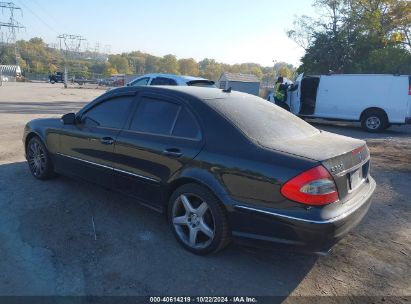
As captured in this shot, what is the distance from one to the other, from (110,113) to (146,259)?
74.0 inches

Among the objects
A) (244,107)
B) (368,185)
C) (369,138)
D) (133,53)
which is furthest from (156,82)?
(133,53)

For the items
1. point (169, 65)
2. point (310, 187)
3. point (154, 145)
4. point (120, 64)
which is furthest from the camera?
point (120, 64)

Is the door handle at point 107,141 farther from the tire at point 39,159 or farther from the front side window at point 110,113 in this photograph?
the tire at point 39,159

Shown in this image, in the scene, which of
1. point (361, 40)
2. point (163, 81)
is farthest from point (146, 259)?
point (361, 40)

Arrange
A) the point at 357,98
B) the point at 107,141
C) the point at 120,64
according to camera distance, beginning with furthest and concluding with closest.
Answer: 1. the point at 120,64
2. the point at 357,98
3. the point at 107,141

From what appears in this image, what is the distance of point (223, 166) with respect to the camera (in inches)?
123

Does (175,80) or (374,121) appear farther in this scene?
(374,121)

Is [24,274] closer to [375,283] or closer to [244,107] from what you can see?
[244,107]

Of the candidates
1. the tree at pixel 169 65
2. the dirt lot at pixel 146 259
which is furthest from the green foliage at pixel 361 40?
the tree at pixel 169 65

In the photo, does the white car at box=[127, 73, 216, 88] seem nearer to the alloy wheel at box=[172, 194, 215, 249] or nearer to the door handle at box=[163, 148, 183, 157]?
the door handle at box=[163, 148, 183, 157]

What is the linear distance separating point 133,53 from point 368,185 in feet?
614

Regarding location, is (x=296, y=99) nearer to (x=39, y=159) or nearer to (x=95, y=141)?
(x=39, y=159)

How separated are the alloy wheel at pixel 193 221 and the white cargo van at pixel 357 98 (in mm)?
11058

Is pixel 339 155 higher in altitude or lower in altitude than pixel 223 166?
higher
